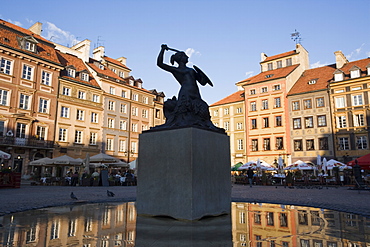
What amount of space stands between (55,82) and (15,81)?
4.66m

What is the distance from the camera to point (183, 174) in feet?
17.5

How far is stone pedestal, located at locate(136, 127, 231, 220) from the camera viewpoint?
5273 millimetres

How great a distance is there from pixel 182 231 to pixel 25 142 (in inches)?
1235

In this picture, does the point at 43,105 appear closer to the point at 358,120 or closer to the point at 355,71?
the point at 358,120

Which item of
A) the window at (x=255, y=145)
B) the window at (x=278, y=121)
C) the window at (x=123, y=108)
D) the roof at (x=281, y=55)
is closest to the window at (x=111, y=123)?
the window at (x=123, y=108)

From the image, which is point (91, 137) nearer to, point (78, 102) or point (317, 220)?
point (78, 102)

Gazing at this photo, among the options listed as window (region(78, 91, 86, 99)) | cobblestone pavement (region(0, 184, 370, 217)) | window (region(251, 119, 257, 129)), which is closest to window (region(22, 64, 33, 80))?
window (region(78, 91, 86, 99))

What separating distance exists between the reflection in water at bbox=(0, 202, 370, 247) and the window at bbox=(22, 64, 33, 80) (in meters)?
30.3

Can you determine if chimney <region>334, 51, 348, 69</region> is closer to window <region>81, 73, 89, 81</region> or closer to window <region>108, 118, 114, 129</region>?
window <region>108, 118, 114, 129</region>

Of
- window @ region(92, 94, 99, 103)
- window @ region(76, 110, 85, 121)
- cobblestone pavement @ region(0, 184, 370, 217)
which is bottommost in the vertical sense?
cobblestone pavement @ region(0, 184, 370, 217)

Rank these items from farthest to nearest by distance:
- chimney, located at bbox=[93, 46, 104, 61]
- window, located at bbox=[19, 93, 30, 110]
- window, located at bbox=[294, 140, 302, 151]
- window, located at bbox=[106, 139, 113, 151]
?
chimney, located at bbox=[93, 46, 104, 61] < window, located at bbox=[106, 139, 113, 151] < window, located at bbox=[294, 140, 302, 151] < window, located at bbox=[19, 93, 30, 110]

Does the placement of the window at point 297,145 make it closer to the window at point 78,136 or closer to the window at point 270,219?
the window at point 78,136

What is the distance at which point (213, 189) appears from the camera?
18.8ft

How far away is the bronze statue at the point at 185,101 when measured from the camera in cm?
597
